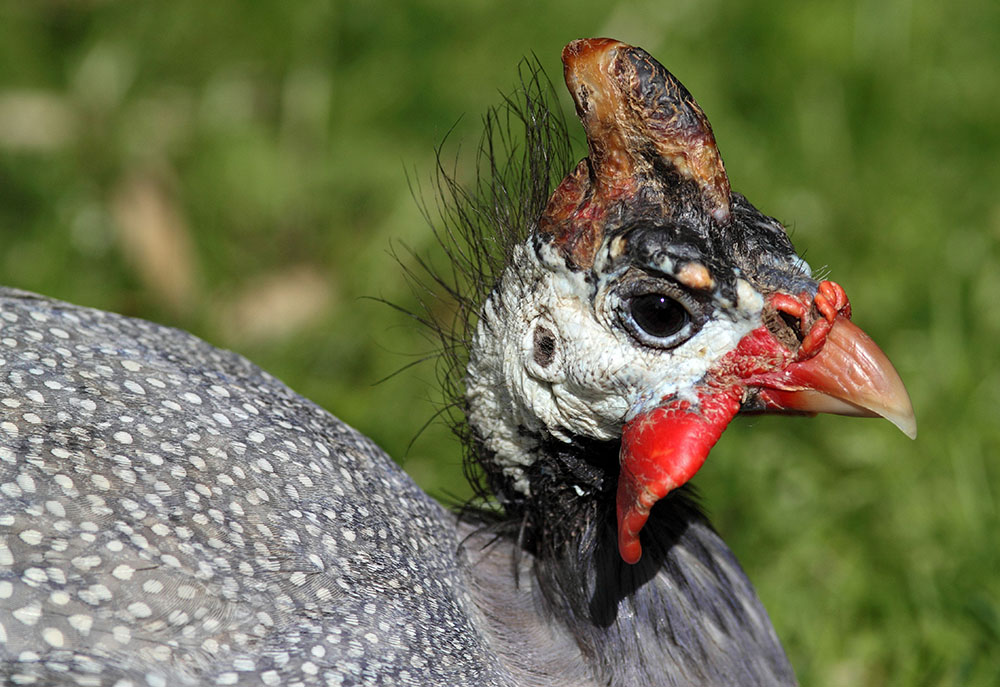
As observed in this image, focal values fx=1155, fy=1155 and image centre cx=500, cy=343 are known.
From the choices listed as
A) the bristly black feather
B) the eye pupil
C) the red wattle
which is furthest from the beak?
the bristly black feather

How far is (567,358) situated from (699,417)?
0.25 m

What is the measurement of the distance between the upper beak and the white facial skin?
0.36 feet

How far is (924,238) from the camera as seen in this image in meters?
4.22

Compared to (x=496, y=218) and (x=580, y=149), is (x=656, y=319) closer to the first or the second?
(x=496, y=218)

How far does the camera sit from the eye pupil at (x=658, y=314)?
6.31 feet

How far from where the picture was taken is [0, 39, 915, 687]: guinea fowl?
1.71 m

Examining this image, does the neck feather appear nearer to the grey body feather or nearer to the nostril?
the grey body feather

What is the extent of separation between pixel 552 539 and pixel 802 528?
131cm

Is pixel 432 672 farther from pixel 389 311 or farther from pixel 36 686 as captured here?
pixel 389 311

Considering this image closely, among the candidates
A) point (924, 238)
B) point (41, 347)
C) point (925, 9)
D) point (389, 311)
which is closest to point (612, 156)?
point (41, 347)

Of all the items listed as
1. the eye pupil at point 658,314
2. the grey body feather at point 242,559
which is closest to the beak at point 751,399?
the eye pupil at point 658,314

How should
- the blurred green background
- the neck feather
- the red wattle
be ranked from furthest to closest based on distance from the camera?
the blurred green background < the neck feather < the red wattle

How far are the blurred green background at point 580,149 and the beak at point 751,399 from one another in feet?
3.96

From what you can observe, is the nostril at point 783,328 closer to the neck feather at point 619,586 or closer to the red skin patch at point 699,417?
the red skin patch at point 699,417
